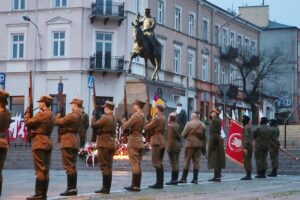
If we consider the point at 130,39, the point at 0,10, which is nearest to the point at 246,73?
the point at 130,39

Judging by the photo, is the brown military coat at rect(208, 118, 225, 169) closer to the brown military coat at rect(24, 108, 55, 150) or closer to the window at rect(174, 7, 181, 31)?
the brown military coat at rect(24, 108, 55, 150)

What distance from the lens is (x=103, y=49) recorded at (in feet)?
154

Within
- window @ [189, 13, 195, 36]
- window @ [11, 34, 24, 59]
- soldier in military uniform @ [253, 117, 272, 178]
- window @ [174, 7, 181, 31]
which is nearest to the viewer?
soldier in military uniform @ [253, 117, 272, 178]

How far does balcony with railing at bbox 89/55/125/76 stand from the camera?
46.0 metres

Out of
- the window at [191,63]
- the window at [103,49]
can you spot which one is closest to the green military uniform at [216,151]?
the window at [103,49]

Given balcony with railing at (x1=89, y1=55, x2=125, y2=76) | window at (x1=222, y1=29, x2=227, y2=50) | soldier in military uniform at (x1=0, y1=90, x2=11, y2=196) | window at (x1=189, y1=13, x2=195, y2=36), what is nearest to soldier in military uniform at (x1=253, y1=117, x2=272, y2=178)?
soldier in military uniform at (x1=0, y1=90, x2=11, y2=196)

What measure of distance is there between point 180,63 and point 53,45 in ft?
42.1

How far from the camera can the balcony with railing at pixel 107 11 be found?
152ft

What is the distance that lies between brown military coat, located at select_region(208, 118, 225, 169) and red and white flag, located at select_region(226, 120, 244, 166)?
2.41m

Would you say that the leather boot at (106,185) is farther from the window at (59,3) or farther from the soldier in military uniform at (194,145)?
the window at (59,3)

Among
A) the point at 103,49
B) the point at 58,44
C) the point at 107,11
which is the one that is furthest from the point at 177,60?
the point at 58,44

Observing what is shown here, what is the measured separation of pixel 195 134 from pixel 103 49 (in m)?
29.5

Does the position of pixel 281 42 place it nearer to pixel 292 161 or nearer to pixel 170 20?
pixel 170 20

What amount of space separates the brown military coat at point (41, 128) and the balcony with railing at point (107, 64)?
3253cm
